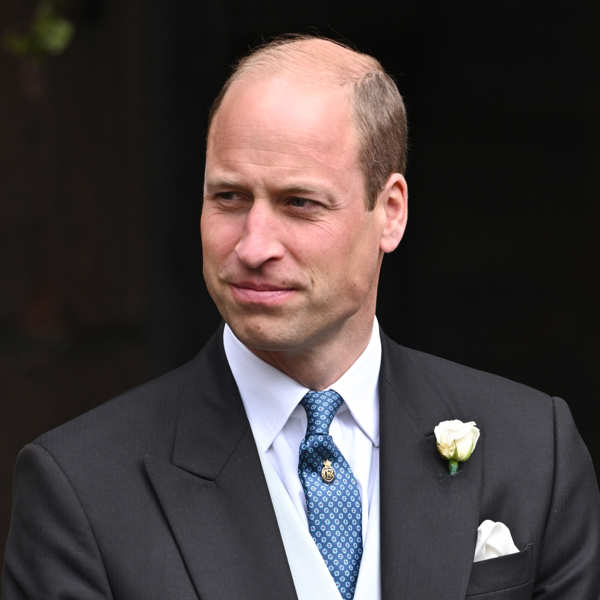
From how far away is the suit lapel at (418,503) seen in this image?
3070 millimetres

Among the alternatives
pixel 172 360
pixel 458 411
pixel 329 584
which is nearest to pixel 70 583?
pixel 329 584

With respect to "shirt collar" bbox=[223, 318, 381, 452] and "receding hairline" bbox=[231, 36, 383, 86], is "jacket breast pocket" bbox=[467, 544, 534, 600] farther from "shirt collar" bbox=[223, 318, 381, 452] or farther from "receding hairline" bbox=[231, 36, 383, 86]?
"receding hairline" bbox=[231, 36, 383, 86]

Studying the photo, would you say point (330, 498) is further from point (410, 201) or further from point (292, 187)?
point (410, 201)

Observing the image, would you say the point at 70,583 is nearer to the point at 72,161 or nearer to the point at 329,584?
the point at 329,584

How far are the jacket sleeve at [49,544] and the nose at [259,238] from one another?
0.56m

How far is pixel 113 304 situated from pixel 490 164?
162 centimetres

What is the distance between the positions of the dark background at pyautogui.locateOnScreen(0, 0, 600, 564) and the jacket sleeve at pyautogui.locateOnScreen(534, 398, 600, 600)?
2.48 meters

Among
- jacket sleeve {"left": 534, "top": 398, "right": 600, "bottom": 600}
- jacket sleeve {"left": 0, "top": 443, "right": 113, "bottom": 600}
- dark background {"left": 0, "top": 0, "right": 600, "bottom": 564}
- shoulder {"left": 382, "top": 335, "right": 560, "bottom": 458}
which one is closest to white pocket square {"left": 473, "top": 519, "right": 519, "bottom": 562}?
jacket sleeve {"left": 534, "top": 398, "right": 600, "bottom": 600}

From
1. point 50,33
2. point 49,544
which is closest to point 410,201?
point 50,33

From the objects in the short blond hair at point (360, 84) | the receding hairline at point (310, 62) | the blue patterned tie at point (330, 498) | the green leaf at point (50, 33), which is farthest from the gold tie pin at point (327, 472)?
the green leaf at point (50, 33)

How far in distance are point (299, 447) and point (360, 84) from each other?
74 centimetres

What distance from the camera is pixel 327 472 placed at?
310cm

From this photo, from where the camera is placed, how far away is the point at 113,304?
630 centimetres

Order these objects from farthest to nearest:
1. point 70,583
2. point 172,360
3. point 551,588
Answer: point 172,360
point 551,588
point 70,583
